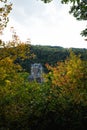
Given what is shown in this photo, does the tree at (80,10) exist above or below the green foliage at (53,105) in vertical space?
above

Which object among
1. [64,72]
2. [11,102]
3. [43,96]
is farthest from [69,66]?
[11,102]

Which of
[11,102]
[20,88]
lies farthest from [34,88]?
[11,102]

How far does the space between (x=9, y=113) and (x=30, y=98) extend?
2.07m

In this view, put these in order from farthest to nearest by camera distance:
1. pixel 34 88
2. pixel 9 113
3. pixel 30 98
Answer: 1. pixel 34 88
2. pixel 30 98
3. pixel 9 113

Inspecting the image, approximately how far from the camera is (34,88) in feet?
75.2

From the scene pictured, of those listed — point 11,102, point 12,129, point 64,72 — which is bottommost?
point 12,129

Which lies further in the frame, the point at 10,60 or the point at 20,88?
the point at 20,88

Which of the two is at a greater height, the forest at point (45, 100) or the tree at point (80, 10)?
the tree at point (80, 10)

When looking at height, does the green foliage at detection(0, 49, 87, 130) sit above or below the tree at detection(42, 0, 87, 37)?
below

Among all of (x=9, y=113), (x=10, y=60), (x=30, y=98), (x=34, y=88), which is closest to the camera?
(x=10, y=60)

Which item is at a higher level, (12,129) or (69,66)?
(69,66)

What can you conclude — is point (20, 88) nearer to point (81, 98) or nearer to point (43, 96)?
point (43, 96)

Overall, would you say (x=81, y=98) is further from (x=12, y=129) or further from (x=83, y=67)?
(x=12, y=129)

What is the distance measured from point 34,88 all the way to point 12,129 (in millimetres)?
3792
